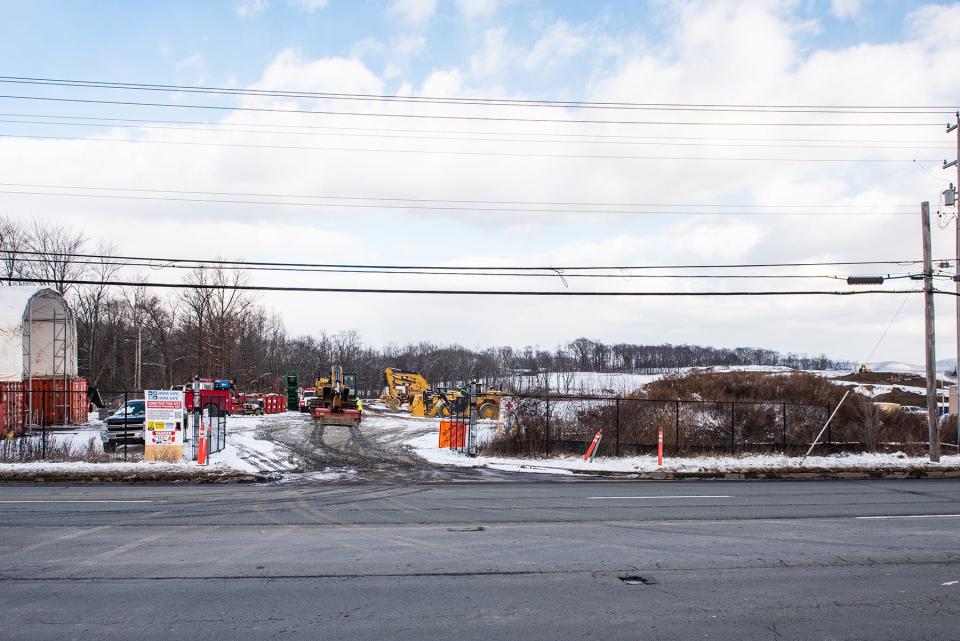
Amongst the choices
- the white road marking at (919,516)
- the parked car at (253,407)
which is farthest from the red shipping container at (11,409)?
the white road marking at (919,516)

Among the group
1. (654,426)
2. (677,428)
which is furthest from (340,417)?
(677,428)

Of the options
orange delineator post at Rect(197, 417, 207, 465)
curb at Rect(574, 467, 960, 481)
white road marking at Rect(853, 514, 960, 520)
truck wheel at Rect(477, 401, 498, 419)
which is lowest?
curb at Rect(574, 467, 960, 481)

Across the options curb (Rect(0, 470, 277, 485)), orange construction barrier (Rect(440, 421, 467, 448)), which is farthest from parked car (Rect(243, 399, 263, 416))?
curb (Rect(0, 470, 277, 485))

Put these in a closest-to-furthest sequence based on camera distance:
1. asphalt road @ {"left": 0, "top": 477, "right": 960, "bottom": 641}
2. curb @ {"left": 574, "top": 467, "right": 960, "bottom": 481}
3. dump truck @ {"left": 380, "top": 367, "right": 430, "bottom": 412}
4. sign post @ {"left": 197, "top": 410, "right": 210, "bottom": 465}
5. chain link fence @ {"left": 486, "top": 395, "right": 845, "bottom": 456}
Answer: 1. asphalt road @ {"left": 0, "top": 477, "right": 960, "bottom": 641}
2. curb @ {"left": 574, "top": 467, "right": 960, "bottom": 481}
3. sign post @ {"left": 197, "top": 410, "right": 210, "bottom": 465}
4. chain link fence @ {"left": 486, "top": 395, "right": 845, "bottom": 456}
5. dump truck @ {"left": 380, "top": 367, "right": 430, "bottom": 412}

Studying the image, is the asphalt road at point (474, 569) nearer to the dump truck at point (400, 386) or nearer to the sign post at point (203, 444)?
the sign post at point (203, 444)

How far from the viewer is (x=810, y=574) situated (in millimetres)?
7895

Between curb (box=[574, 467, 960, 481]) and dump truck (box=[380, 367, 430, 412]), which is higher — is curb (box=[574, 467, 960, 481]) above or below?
below

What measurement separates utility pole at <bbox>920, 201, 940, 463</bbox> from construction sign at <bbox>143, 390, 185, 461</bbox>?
76.7 ft

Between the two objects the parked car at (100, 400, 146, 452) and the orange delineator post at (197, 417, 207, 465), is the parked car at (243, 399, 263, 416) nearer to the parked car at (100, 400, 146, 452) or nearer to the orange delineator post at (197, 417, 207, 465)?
the parked car at (100, 400, 146, 452)

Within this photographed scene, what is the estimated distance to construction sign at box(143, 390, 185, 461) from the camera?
1969 cm

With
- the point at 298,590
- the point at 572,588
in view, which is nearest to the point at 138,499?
the point at 298,590

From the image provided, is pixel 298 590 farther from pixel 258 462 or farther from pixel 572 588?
pixel 258 462

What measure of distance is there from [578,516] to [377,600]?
577cm

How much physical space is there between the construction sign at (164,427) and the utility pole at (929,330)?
23368 mm
